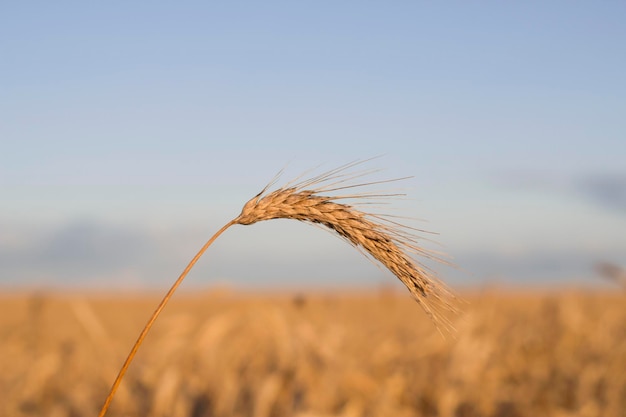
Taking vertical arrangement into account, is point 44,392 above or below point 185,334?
below

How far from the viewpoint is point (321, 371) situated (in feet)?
14.3

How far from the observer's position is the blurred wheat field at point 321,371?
4172 mm

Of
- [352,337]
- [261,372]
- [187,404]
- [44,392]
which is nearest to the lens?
[187,404]

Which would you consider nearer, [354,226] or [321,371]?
[354,226]

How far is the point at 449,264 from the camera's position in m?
1.71

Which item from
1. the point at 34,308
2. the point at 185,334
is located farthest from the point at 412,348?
the point at 34,308

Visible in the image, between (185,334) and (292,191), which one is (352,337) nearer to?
(185,334)

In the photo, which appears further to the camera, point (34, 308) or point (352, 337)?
point (34, 308)

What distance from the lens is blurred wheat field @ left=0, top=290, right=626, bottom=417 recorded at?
A: 4172 millimetres

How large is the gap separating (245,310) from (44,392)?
144 centimetres

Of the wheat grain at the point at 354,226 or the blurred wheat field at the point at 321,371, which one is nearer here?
the wheat grain at the point at 354,226

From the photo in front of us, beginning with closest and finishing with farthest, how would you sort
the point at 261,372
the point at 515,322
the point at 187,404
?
1. the point at 187,404
2. the point at 261,372
3. the point at 515,322

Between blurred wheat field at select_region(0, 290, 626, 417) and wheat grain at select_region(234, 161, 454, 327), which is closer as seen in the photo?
wheat grain at select_region(234, 161, 454, 327)

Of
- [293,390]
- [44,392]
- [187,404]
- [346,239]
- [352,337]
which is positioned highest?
[346,239]
